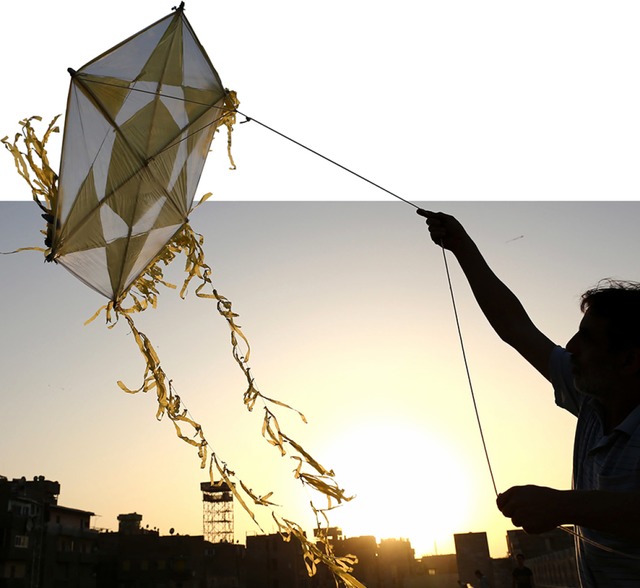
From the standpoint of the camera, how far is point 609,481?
49.8 inches

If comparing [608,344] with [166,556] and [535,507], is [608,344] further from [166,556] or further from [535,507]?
[166,556]

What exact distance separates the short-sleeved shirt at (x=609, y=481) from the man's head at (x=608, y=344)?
0.27ft

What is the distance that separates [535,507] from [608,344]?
41 cm

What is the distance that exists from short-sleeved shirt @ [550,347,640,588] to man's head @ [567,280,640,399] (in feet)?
0.27

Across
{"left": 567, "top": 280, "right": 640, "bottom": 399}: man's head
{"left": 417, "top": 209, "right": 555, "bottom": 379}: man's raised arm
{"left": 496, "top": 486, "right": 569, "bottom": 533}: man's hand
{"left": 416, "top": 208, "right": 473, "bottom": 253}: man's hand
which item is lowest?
{"left": 496, "top": 486, "right": 569, "bottom": 533}: man's hand

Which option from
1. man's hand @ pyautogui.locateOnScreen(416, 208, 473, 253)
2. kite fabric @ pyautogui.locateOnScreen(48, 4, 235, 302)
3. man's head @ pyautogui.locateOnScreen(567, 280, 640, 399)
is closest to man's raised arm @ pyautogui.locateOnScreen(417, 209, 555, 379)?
man's hand @ pyautogui.locateOnScreen(416, 208, 473, 253)

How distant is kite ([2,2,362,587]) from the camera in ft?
8.43

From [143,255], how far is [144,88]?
72 cm

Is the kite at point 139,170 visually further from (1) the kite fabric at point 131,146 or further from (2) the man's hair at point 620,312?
(2) the man's hair at point 620,312

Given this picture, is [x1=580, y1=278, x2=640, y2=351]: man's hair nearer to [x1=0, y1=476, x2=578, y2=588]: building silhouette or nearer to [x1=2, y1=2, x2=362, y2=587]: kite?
[x1=2, y1=2, x2=362, y2=587]: kite

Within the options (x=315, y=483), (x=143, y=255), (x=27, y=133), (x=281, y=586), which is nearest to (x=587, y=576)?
(x=315, y=483)

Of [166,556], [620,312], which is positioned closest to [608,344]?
[620,312]

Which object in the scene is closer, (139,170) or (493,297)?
(493,297)

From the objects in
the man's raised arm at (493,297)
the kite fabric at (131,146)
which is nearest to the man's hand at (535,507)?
→ the man's raised arm at (493,297)
